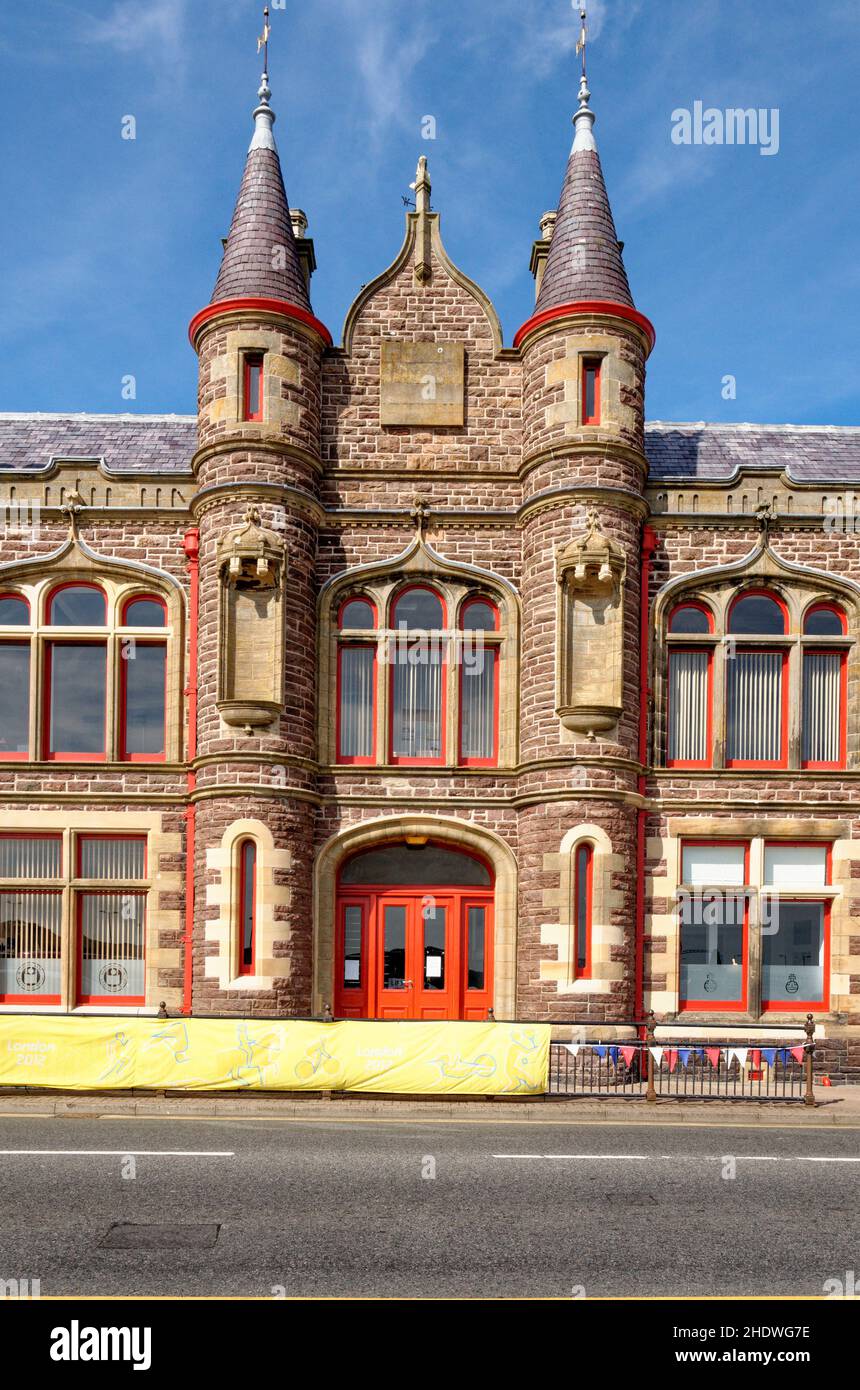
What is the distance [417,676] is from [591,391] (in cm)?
561

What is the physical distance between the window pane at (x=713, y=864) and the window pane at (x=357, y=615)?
659 cm

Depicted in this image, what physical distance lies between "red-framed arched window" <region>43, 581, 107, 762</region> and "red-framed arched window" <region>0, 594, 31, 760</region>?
39 cm

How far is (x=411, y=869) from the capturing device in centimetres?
2025

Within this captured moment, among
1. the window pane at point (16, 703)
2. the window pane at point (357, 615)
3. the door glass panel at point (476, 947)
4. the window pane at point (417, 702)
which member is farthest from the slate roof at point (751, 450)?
the window pane at point (16, 703)

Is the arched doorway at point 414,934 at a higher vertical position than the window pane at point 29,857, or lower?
lower

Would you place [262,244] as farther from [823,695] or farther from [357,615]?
[823,695]

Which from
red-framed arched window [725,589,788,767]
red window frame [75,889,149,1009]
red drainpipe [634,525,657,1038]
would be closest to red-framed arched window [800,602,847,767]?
red-framed arched window [725,589,788,767]

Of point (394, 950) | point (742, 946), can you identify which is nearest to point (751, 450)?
point (742, 946)

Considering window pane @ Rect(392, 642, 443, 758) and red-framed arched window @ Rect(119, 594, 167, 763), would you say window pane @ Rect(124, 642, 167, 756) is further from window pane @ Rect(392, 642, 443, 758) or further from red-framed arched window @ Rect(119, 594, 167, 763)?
window pane @ Rect(392, 642, 443, 758)

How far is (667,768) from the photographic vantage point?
1989cm

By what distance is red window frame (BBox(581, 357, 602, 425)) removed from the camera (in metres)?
19.8

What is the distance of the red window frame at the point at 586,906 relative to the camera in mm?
18672

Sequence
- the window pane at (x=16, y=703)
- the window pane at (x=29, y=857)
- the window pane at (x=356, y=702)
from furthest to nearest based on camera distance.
→ 1. the window pane at (x=16, y=703)
2. the window pane at (x=356, y=702)
3. the window pane at (x=29, y=857)

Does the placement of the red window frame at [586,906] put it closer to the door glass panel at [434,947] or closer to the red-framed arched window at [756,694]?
the door glass panel at [434,947]
